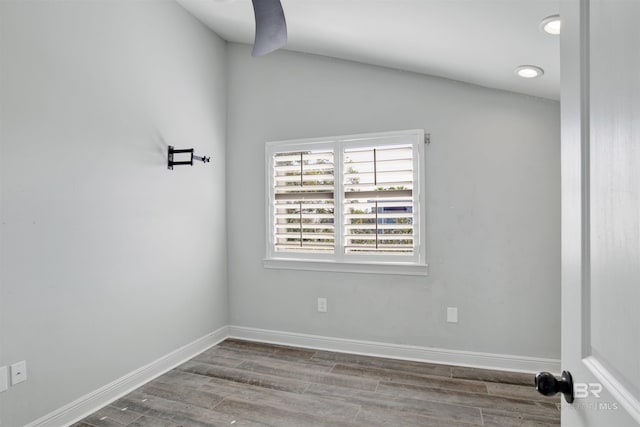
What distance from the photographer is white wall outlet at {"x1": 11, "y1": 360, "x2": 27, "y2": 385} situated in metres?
1.98

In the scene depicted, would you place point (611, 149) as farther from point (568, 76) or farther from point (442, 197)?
point (442, 197)

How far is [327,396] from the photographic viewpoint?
8.59 ft

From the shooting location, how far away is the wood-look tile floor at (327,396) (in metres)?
2.33

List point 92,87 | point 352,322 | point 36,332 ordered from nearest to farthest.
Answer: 1. point 36,332
2. point 92,87
3. point 352,322

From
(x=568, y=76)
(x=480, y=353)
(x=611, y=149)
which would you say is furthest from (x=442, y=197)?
(x=611, y=149)

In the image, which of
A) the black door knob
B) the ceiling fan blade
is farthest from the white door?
the ceiling fan blade

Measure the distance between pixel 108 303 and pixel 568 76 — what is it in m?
2.83

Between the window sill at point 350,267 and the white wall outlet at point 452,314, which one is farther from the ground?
the window sill at point 350,267

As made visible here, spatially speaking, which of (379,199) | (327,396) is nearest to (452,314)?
(379,199)

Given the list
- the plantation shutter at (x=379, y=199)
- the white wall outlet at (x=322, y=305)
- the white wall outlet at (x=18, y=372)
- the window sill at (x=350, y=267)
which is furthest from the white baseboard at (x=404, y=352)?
the white wall outlet at (x=18, y=372)

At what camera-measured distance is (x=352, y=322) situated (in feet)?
11.2

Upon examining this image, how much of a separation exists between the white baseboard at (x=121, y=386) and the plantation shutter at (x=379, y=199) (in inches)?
65.5

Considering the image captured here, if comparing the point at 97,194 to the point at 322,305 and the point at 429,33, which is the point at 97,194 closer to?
the point at 322,305

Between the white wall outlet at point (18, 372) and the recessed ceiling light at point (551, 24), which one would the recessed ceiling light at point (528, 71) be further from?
the white wall outlet at point (18, 372)
